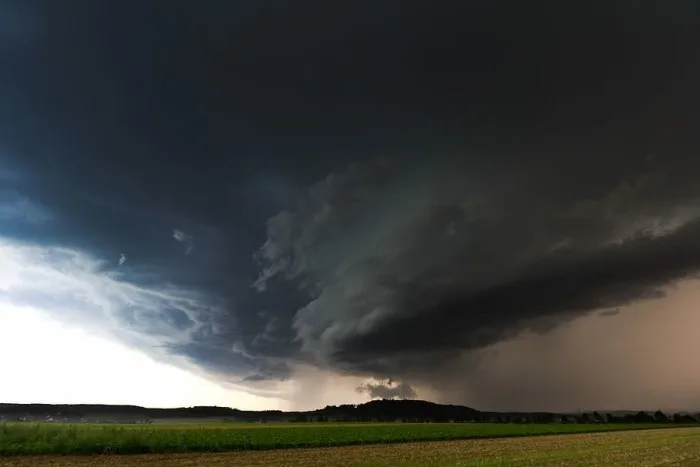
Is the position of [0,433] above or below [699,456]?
above

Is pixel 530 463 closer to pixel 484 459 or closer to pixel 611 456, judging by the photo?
pixel 484 459

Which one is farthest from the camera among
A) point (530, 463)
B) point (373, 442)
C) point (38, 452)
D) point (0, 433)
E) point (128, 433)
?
point (373, 442)

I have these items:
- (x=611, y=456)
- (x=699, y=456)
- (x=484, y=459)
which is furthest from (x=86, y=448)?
(x=699, y=456)

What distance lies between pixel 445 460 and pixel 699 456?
2033 cm

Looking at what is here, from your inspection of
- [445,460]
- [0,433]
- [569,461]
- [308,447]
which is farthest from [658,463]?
[0,433]

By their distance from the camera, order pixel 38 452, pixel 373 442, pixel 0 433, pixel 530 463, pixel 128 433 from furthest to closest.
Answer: pixel 373 442, pixel 128 433, pixel 0 433, pixel 38 452, pixel 530 463

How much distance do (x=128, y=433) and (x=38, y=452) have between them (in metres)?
10.9

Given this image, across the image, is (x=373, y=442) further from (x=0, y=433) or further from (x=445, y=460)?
(x=0, y=433)

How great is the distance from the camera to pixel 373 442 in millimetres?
67812

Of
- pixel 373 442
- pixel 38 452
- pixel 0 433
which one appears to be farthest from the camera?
pixel 373 442

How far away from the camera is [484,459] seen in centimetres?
4156

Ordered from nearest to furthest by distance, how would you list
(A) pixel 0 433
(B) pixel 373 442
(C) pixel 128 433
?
(A) pixel 0 433, (C) pixel 128 433, (B) pixel 373 442

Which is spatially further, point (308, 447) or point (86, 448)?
point (308, 447)

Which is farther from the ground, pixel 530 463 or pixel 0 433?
pixel 0 433
